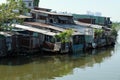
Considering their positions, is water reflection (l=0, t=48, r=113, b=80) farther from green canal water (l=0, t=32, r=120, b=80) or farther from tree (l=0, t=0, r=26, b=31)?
tree (l=0, t=0, r=26, b=31)

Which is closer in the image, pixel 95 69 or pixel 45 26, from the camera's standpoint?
pixel 95 69

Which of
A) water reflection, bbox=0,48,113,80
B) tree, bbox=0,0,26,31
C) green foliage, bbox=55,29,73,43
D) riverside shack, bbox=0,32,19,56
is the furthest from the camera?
green foliage, bbox=55,29,73,43

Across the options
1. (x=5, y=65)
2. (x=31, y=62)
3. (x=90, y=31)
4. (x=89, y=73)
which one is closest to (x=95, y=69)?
(x=89, y=73)

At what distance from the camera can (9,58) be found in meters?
21.6

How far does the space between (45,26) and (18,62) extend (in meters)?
7.87

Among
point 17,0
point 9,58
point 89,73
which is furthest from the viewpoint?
point 17,0

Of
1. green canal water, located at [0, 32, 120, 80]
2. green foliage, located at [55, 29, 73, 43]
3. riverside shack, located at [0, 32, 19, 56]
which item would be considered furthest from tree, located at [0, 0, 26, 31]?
green foliage, located at [55, 29, 73, 43]

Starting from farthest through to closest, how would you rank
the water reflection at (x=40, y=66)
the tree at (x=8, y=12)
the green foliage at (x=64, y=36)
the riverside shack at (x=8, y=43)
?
the green foliage at (x=64, y=36) < the tree at (x=8, y=12) < the riverside shack at (x=8, y=43) < the water reflection at (x=40, y=66)

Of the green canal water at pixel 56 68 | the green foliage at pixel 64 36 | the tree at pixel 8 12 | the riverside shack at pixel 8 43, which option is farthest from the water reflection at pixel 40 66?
the tree at pixel 8 12

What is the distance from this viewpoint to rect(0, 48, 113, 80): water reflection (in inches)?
669

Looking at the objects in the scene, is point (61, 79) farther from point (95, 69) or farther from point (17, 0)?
point (17, 0)

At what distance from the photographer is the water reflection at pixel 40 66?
1700cm

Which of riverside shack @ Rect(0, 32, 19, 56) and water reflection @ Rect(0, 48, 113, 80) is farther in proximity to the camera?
riverside shack @ Rect(0, 32, 19, 56)

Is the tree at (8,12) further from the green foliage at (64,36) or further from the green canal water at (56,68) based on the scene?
the green foliage at (64,36)
